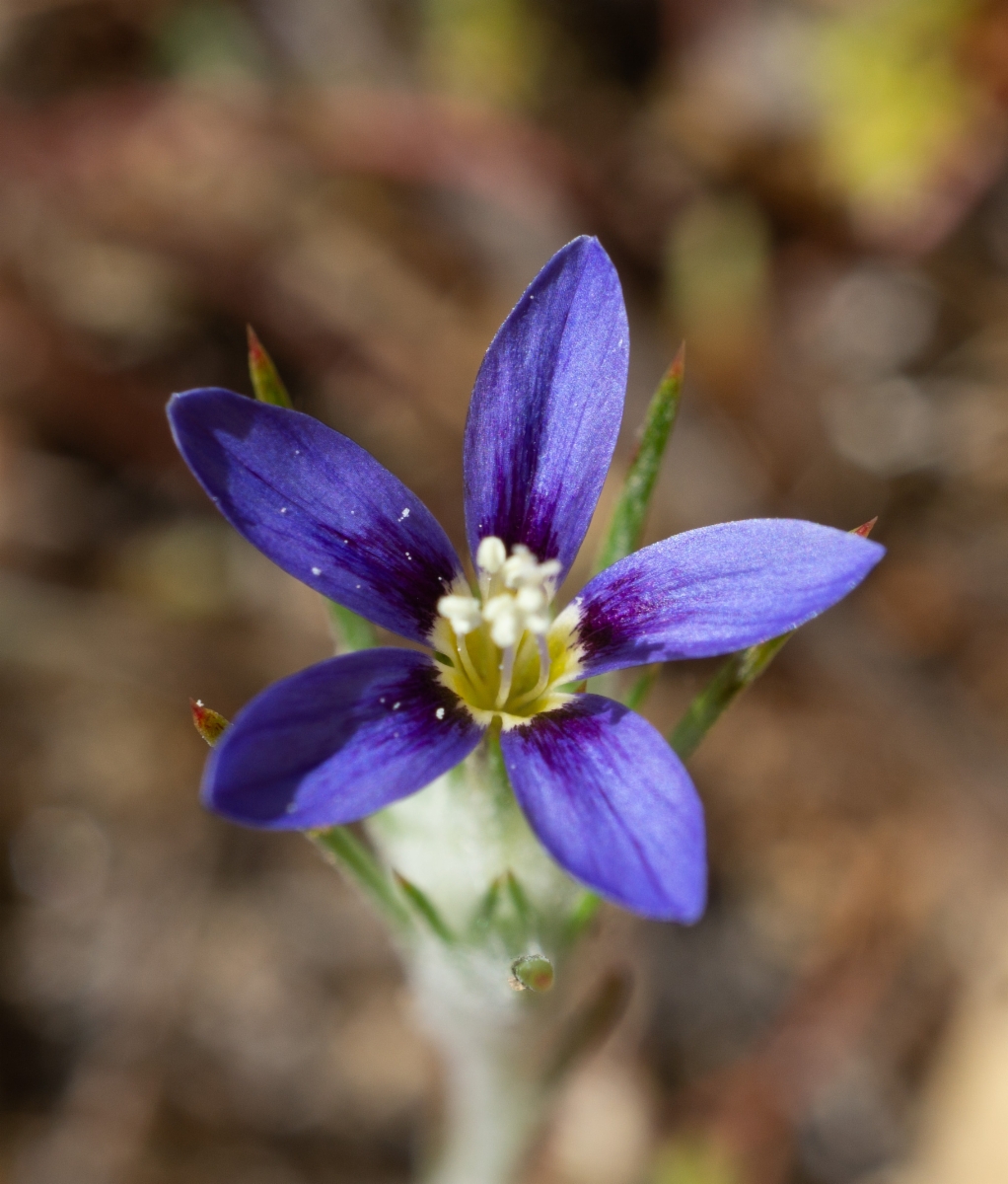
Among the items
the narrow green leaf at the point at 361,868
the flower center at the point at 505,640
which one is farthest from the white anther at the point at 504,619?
the narrow green leaf at the point at 361,868

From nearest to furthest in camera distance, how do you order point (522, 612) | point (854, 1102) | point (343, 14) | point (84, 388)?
point (522, 612)
point (854, 1102)
point (84, 388)
point (343, 14)

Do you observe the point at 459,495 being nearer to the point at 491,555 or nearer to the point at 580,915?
the point at 491,555

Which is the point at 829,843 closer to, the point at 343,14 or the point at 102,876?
the point at 102,876

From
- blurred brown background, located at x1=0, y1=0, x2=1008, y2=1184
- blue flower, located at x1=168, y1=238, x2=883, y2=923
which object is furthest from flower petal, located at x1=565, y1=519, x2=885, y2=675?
blurred brown background, located at x1=0, y1=0, x2=1008, y2=1184

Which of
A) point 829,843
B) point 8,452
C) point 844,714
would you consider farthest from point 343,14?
point 829,843

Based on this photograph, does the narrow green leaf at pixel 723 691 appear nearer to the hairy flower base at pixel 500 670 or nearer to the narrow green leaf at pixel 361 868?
the hairy flower base at pixel 500 670

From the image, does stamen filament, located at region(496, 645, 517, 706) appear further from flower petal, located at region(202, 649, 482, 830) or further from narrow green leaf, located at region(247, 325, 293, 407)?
narrow green leaf, located at region(247, 325, 293, 407)

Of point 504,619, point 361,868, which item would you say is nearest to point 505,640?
point 504,619
